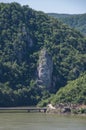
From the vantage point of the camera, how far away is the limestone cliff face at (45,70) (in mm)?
179500

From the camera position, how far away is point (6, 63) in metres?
188

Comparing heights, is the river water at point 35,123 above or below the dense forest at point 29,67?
above

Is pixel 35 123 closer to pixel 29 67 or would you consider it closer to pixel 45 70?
pixel 45 70

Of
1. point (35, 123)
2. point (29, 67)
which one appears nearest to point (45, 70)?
point (29, 67)

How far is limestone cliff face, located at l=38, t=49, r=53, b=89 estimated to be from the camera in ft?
589

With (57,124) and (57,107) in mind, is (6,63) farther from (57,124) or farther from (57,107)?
(57,124)

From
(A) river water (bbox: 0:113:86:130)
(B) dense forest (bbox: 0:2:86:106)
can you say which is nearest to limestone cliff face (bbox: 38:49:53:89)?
(B) dense forest (bbox: 0:2:86:106)

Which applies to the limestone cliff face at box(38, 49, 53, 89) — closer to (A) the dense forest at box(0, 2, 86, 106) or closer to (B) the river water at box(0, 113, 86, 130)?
(A) the dense forest at box(0, 2, 86, 106)

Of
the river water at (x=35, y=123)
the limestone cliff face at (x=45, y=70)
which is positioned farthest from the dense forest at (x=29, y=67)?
the river water at (x=35, y=123)

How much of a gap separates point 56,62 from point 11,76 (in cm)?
1716

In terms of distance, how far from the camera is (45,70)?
181 meters

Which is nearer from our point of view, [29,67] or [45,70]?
[45,70]

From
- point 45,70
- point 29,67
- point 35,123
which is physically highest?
point 35,123

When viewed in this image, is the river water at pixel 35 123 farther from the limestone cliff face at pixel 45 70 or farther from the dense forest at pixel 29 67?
the limestone cliff face at pixel 45 70
